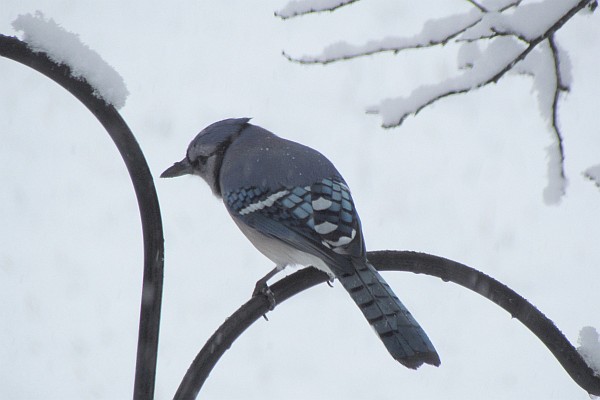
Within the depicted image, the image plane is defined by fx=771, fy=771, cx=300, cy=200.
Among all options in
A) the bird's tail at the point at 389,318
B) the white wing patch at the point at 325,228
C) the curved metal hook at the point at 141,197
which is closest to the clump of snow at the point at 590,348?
the bird's tail at the point at 389,318

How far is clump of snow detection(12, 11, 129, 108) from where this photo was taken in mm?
1463

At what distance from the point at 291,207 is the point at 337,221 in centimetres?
22

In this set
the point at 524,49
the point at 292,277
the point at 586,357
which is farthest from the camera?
the point at 292,277

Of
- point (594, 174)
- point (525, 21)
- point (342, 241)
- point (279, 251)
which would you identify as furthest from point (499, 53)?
point (279, 251)

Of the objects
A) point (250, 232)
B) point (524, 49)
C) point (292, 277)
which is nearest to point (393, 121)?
point (524, 49)

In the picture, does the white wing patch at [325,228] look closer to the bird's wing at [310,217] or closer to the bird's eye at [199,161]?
the bird's wing at [310,217]

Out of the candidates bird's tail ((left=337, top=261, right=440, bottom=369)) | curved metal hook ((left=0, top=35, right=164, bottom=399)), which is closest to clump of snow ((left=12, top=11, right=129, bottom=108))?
curved metal hook ((left=0, top=35, right=164, bottom=399))

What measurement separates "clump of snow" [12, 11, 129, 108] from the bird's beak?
987mm

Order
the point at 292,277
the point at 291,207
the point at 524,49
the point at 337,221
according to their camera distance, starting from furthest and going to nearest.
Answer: the point at 291,207 → the point at 337,221 → the point at 292,277 → the point at 524,49

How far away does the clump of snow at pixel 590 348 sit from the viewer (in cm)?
160

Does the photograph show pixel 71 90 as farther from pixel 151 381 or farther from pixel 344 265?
pixel 344 265

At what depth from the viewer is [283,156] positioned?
8.40 feet

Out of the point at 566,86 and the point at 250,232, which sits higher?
the point at 250,232

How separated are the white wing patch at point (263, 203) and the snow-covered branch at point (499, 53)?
1.98 ft
